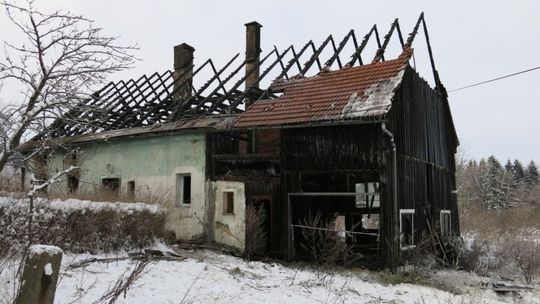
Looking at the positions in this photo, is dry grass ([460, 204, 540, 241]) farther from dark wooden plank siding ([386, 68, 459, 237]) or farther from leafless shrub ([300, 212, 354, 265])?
leafless shrub ([300, 212, 354, 265])

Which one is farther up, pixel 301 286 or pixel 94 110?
pixel 94 110

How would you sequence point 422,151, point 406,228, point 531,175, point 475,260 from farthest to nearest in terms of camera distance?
point 531,175 → point 422,151 → point 475,260 → point 406,228

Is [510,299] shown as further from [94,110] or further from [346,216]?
[94,110]

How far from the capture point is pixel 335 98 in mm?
15688

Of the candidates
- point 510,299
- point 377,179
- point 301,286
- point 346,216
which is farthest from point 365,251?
point 301,286

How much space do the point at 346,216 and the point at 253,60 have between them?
26.4ft

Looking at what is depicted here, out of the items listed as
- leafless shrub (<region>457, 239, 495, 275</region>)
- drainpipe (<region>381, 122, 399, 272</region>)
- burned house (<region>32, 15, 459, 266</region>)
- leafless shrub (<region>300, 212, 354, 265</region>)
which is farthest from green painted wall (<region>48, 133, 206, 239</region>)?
leafless shrub (<region>457, 239, 495, 275</region>)

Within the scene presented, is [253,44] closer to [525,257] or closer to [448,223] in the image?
[448,223]

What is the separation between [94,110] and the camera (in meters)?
8.45

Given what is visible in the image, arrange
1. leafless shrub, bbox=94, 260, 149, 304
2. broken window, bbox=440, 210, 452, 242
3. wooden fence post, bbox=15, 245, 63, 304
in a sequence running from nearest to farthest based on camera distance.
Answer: wooden fence post, bbox=15, 245, 63, 304 < leafless shrub, bbox=94, 260, 149, 304 < broken window, bbox=440, 210, 452, 242

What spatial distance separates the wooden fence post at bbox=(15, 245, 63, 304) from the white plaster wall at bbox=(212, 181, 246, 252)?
12.0 metres

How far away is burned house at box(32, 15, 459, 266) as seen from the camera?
47.4 ft

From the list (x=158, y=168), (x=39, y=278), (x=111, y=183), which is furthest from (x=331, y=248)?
(x=39, y=278)

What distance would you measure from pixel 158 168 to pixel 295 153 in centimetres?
561
